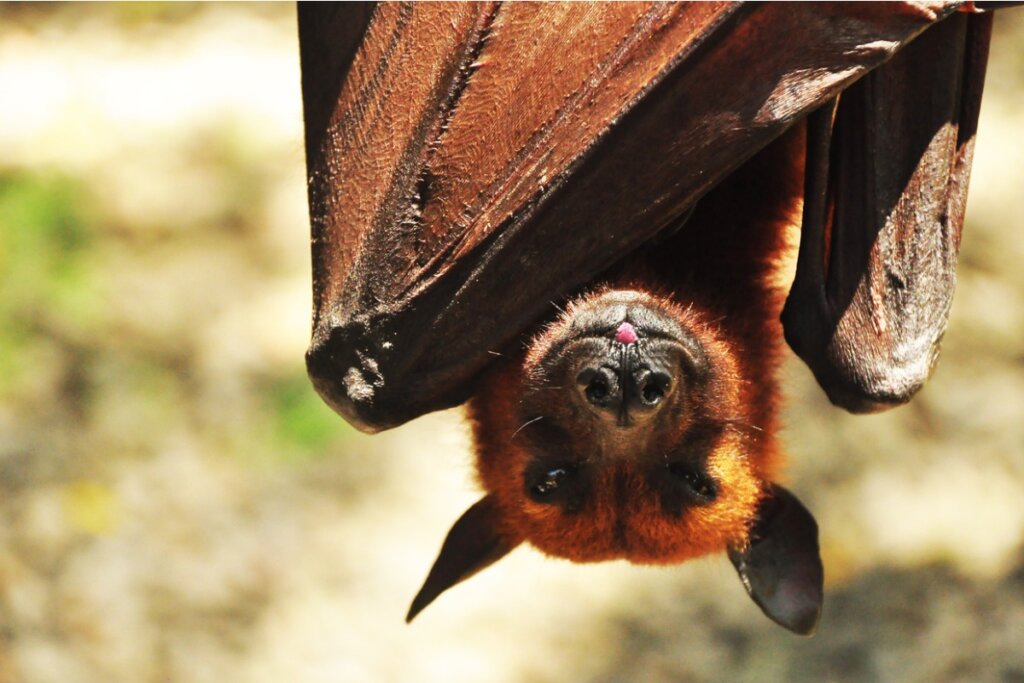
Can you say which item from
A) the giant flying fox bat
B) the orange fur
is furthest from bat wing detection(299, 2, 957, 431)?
the orange fur

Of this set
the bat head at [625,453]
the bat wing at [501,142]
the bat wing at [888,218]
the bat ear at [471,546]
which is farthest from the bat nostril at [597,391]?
the bat ear at [471,546]

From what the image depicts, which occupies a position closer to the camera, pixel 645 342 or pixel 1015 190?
pixel 645 342

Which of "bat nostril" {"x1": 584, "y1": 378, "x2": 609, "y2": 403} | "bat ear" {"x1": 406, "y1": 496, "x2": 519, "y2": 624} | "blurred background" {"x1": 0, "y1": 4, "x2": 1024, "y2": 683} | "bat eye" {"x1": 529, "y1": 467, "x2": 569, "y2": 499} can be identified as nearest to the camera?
"bat nostril" {"x1": 584, "y1": 378, "x2": 609, "y2": 403}

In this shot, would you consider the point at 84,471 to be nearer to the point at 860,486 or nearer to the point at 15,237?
the point at 15,237

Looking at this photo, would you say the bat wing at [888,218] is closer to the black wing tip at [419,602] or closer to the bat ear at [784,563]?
the bat ear at [784,563]

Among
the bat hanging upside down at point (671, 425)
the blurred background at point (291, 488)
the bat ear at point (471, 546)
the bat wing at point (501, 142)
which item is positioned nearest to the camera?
the bat wing at point (501, 142)

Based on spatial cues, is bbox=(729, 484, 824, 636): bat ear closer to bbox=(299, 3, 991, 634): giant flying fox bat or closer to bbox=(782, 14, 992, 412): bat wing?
bbox=(299, 3, 991, 634): giant flying fox bat

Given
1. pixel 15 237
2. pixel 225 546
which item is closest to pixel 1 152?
pixel 15 237

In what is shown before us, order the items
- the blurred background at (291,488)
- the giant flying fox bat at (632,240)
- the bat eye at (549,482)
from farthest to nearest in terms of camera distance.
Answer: the blurred background at (291,488) → the bat eye at (549,482) → the giant flying fox bat at (632,240)
